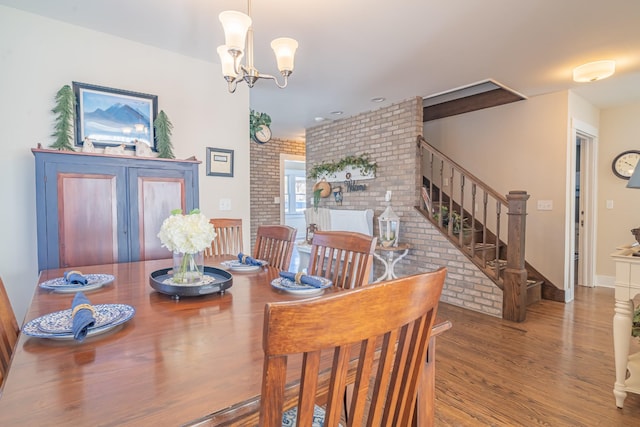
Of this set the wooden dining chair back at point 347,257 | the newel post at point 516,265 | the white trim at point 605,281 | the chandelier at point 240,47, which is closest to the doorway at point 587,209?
the white trim at point 605,281

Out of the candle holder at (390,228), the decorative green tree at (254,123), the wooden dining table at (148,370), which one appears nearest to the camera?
the wooden dining table at (148,370)

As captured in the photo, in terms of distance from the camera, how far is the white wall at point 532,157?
12.9ft

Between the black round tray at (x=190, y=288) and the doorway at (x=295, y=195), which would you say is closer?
the black round tray at (x=190, y=288)

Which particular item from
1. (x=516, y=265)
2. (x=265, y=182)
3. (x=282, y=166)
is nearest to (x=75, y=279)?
(x=516, y=265)

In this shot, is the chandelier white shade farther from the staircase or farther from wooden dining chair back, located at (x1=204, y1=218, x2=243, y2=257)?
the staircase

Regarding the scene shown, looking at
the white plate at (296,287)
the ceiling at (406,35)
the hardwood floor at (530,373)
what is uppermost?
the ceiling at (406,35)

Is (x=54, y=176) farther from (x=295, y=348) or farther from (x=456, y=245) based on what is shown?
(x=456, y=245)

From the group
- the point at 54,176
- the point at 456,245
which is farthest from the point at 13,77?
the point at 456,245

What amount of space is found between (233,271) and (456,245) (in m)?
2.84

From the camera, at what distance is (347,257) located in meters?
1.64

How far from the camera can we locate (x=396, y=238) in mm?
4176

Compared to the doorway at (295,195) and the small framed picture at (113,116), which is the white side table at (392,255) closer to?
the small framed picture at (113,116)

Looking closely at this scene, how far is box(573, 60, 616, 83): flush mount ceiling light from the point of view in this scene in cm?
315

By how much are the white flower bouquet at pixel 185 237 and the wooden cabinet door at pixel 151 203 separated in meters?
1.25
